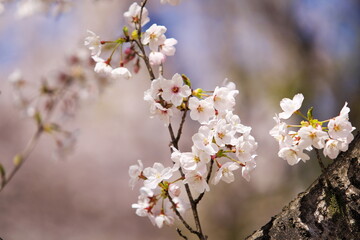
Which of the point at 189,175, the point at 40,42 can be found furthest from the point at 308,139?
the point at 40,42

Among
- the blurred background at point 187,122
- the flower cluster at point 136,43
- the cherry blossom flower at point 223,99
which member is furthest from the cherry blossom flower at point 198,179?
the blurred background at point 187,122

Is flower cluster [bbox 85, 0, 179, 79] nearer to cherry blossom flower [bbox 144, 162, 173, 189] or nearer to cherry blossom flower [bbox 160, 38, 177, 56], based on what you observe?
cherry blossom flower [bbox 160, 38, 177, 56]

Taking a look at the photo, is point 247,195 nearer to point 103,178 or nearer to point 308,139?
point 103,178

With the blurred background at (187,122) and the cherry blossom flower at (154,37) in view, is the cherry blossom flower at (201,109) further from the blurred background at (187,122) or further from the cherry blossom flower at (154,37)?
the blurred background at (187,122)

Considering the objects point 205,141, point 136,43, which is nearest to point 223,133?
point 205,141

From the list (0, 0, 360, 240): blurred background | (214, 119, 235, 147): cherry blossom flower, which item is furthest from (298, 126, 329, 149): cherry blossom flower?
(0, 0, 360, 240): blurred background

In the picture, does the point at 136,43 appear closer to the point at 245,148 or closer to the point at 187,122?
the point at 245,148

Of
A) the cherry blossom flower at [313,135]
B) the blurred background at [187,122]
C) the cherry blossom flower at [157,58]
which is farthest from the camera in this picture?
the blurred background at [187,122]

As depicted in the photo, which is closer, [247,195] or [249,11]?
[247,195]
